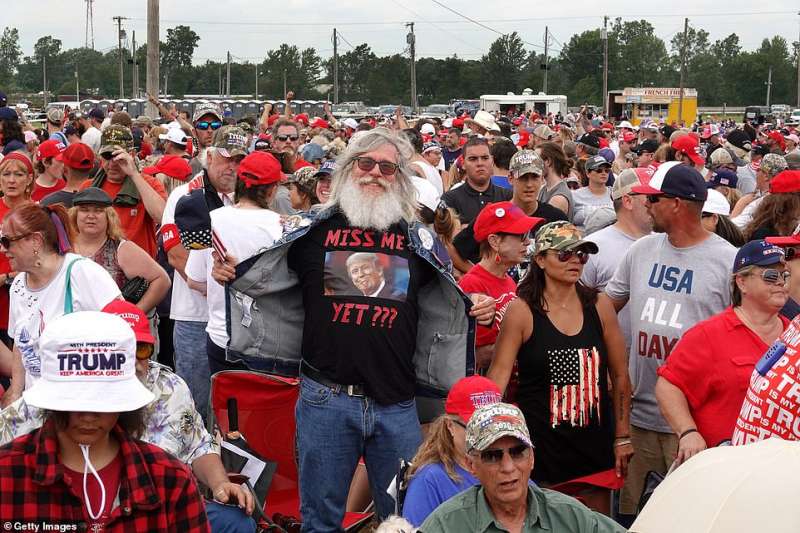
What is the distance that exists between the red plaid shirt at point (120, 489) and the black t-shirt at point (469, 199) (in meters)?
5.82

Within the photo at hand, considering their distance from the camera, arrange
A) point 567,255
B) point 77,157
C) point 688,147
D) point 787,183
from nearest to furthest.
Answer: point 567,255, point 787,183, point 77,157, point 688,147

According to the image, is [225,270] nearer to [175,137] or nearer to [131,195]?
[131,195]

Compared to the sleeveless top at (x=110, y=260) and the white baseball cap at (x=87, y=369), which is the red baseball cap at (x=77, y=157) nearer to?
the sleeveless top at (x=110, y=260)

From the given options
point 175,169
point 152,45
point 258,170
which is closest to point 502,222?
point 258,170

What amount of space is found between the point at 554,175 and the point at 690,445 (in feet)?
17.6

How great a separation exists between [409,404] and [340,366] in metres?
0.42

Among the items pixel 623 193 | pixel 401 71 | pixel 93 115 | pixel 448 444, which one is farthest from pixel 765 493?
pixel 401 71

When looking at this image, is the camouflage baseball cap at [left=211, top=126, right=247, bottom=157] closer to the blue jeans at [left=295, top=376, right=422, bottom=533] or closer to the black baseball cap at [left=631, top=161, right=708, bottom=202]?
the blue jeans at [left=295, top=376, right=422, bottom=533]

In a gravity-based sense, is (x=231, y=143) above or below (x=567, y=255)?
above

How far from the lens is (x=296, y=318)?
5074 millimetres

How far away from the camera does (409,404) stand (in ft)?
→ 16.4

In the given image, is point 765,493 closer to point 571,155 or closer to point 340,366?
Answer: point 340,366

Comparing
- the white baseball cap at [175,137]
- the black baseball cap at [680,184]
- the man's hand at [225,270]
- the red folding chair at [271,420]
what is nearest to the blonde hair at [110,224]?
the red folding chair at [271,420]

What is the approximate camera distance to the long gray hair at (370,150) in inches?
198
